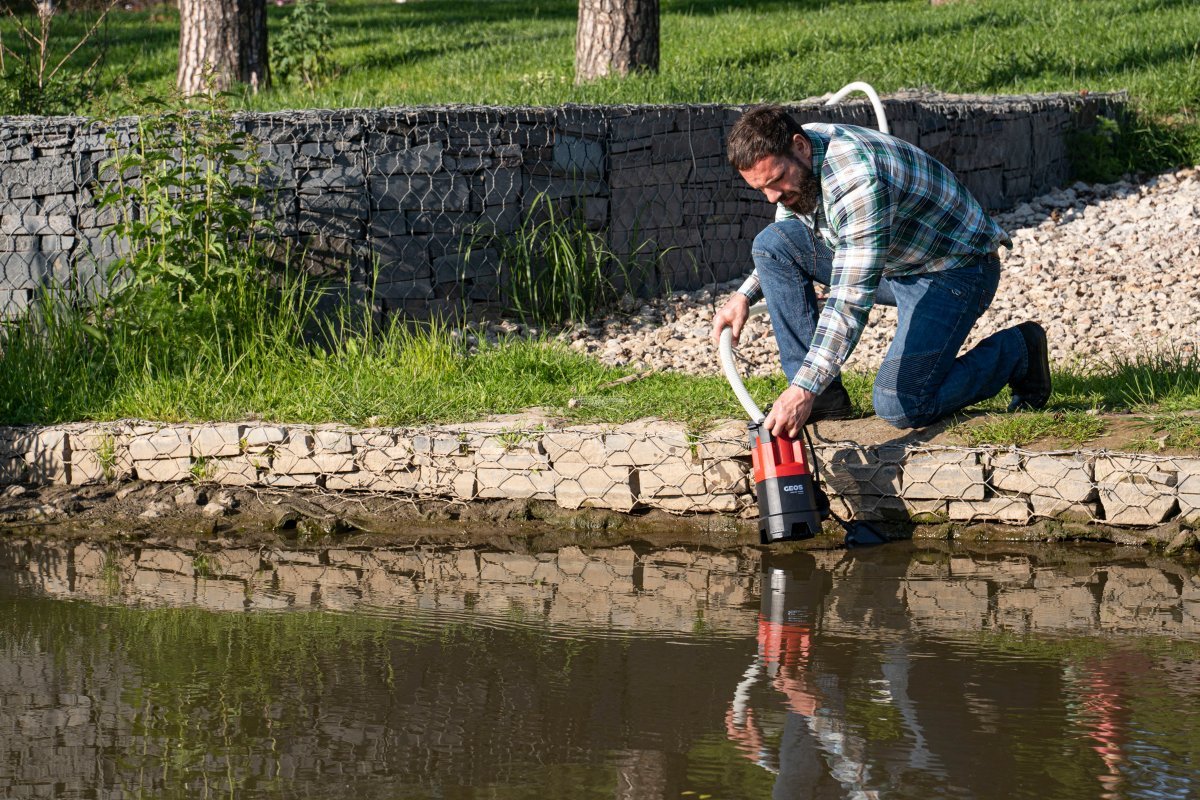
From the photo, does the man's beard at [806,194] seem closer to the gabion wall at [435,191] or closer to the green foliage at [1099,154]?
the gabion wall at [435,191]

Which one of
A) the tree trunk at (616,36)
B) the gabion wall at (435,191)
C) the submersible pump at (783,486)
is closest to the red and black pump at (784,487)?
the submersible pump at (783,486)

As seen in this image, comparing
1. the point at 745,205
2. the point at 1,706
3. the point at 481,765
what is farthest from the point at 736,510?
the point at 745,205

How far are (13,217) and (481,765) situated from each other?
4.86 meters

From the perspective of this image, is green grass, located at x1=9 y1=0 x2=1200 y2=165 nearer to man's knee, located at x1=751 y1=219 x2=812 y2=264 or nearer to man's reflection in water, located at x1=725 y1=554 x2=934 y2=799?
man's knee, located at x1=751 y1=219 x2=812 y2=264

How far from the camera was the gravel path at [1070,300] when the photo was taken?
6715 mm

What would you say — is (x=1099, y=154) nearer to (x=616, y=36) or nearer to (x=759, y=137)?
(x=616, y=36)

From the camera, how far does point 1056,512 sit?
4887mm

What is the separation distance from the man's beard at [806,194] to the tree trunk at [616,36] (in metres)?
6.11

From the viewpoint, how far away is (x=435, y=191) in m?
6.92

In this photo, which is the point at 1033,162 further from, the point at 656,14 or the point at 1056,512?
the point at 1056,512

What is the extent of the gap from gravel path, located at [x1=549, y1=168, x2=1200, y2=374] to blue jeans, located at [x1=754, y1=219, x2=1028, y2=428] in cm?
137

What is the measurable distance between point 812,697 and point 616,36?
25.3 ft

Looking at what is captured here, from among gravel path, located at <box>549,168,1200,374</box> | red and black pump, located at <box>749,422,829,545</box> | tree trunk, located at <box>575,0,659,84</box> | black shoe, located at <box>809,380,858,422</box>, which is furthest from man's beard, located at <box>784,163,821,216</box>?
tree trunk, located at <box>575,0,659,84</box>

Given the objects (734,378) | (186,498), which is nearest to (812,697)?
(734,378)
